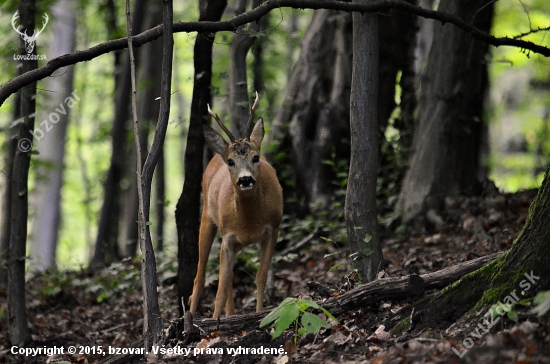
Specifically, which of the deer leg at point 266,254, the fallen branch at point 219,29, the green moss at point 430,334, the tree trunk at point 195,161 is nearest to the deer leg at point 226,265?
the deer leg at point 266,254

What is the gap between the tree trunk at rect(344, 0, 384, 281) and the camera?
20.3ft

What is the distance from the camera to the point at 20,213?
7.54 meters

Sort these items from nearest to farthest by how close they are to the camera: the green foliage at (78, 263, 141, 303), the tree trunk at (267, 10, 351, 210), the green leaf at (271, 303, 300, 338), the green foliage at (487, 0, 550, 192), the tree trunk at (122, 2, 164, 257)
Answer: the green leaf at (271, 303, 300, 338) < the green foliage at (78, 263, 141, 303) < the tree trunk at (267, 10, 351, 210) < the tree trunk at (122, 2, 164, 257) < the green foliage at (487, 0, 550, 192)

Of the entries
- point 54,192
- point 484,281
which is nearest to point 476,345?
point 484,281

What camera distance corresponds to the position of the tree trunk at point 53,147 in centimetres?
1263

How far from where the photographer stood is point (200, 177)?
308 inches

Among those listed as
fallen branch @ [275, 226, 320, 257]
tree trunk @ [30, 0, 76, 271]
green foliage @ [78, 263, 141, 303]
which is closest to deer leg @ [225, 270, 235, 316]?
fallen branch @ [275, 226, 320, 257]

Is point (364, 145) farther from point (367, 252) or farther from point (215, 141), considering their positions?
point (215, 141)

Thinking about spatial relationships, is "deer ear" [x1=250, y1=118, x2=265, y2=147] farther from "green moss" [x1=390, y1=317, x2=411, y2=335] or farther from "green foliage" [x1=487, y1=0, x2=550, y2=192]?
"green foliage" [x1=487, y1=0, x2=550, y2=192]

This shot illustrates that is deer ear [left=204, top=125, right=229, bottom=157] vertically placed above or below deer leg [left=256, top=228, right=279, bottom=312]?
above
